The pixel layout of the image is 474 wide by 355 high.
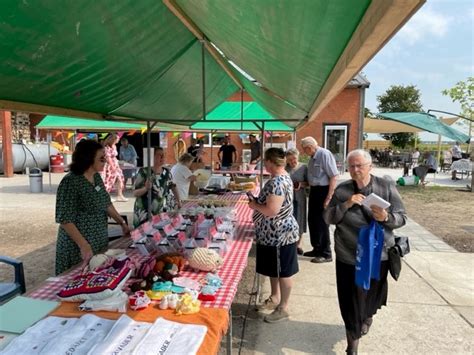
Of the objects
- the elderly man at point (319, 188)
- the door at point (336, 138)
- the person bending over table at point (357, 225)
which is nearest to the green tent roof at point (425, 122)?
the door at point (336, 138)

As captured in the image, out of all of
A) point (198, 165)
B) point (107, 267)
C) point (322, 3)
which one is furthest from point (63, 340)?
point (198, 165)

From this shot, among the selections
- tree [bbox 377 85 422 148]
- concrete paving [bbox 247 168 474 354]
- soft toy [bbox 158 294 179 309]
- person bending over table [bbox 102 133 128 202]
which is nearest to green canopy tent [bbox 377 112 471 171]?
concrete paving [bbox 247 168 474 354]

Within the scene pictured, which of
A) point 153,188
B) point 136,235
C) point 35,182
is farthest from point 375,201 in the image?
point 35,182

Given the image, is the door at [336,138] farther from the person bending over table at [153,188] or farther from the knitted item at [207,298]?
the knitted item at [207,298]

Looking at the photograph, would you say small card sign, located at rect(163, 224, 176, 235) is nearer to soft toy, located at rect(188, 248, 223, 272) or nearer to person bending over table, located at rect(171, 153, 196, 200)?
soft toy, located at rect(188, 248, 223, 272)

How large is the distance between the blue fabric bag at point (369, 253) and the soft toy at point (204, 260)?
0.99 meters

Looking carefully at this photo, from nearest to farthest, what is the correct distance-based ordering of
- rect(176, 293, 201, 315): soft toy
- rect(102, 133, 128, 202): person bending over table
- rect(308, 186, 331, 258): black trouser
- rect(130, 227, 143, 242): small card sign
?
rect(176, 293, 201, 315): soft toy < rect(130, 227, 143, 242): small card sign < rect(308, 186, 331, 258): black trouser < rect(102, 133, 128, 202): person bending over table

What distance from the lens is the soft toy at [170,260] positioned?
223cm

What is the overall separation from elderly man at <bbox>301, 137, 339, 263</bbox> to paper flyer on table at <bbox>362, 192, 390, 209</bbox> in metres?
2.41

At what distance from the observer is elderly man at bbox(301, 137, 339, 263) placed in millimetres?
4766

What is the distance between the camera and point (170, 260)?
7.62 feet

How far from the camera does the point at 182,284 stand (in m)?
2.07

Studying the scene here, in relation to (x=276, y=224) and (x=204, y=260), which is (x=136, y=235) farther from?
(x=276, y=224)

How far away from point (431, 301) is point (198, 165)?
6121 millimetres
